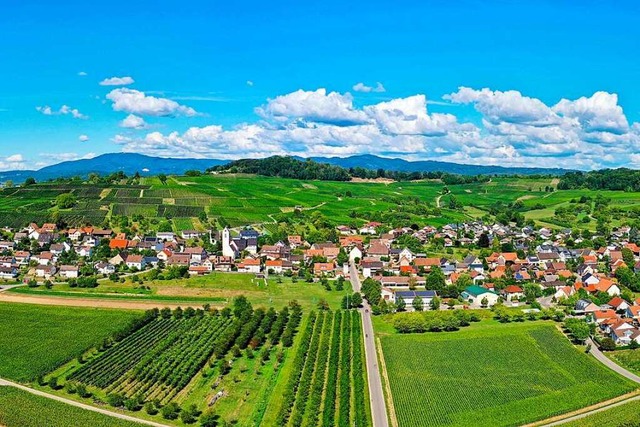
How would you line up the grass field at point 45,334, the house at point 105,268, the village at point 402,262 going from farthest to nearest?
the house at point 105,268
the village at point 402,262
the grass field at point 45,334

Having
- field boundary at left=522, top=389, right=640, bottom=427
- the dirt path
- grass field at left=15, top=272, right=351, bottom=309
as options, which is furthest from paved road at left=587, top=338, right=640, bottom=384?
the dirt path

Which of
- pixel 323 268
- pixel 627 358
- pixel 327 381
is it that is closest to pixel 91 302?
pixel 323 268

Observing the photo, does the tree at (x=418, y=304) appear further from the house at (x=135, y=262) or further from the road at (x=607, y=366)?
the house at (x=135, y=262)

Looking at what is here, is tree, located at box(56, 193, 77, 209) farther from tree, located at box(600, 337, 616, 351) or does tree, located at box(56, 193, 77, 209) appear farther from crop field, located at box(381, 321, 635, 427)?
tree, located at box(600, 337, 616, 351)

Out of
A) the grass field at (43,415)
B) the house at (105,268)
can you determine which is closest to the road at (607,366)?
the grass field at (43,415)

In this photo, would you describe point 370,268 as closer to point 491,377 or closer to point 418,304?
point 418,304

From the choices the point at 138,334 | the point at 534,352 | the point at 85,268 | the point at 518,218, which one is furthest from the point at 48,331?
the point at 518,218
